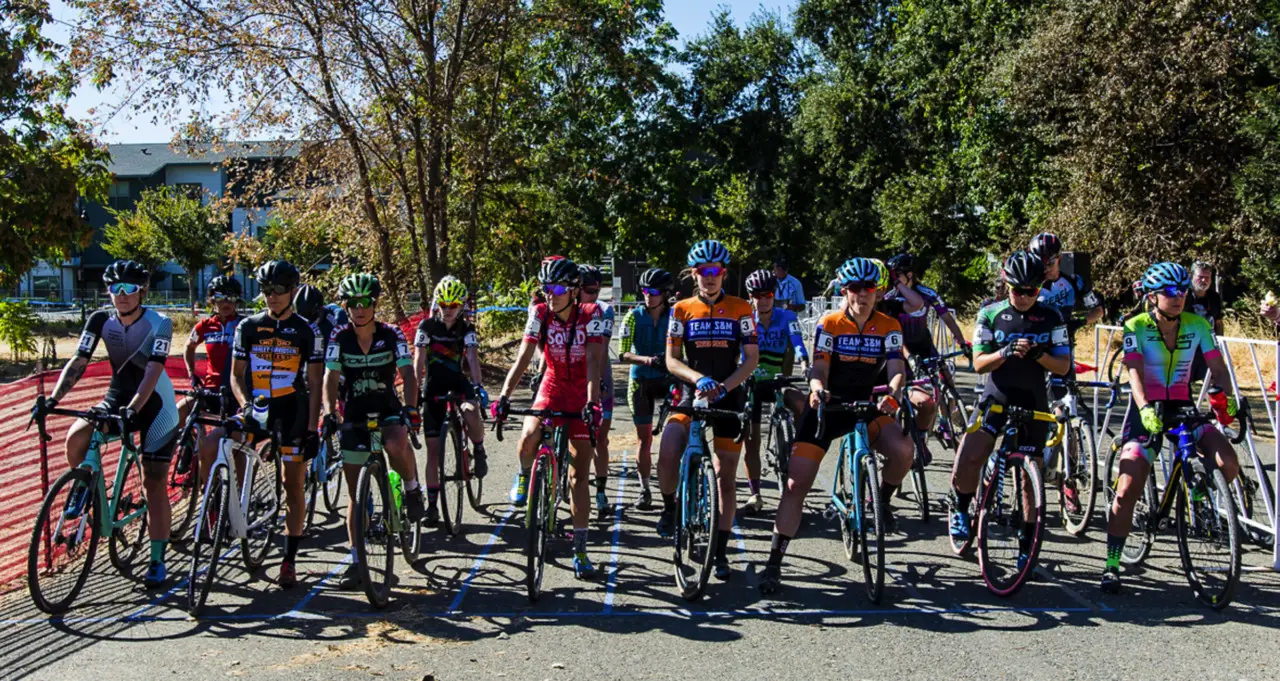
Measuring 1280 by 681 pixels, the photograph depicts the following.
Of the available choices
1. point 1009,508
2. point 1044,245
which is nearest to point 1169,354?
point 1009,508

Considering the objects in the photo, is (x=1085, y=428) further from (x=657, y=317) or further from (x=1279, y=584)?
(x=657, y=317)

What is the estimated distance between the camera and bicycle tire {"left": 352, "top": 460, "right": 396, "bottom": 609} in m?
5.99

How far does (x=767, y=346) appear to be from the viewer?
349 inches

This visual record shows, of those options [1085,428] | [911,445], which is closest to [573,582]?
[911,445]

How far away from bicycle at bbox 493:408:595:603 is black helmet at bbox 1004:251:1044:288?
2.72 metres

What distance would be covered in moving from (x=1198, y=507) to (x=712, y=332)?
9.69 feet

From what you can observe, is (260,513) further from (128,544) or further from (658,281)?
(658,281)

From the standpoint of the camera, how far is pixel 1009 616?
5871 millimetres

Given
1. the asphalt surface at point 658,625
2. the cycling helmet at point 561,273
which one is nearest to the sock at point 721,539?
the asphalt surface at point 658,625

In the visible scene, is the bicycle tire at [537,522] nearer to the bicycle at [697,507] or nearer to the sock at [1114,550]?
the bicycle at [697,507]

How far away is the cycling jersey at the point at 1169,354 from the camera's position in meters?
6.36

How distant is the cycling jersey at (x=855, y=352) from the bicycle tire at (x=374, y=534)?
268 cm

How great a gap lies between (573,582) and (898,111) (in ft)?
143

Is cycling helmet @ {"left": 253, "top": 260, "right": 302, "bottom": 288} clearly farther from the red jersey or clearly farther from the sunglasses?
the red jersey
